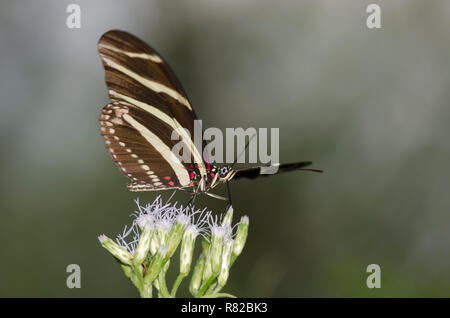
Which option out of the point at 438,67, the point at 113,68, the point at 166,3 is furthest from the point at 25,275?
the point at 438,67

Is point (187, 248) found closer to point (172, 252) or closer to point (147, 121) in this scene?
point (172, 252)

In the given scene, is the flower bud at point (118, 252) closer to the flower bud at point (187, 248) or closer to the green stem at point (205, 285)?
the flower bud at point (187, 248)

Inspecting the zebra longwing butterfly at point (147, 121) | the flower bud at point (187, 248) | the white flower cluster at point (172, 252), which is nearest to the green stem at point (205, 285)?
the white flower cluster at point (172, 252)

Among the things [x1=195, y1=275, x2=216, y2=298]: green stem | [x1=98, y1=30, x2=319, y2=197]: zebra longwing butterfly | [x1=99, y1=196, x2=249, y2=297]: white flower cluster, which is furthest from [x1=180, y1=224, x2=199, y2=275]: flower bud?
[x1=98, y1=30, x2=319, y2=197]: zebra longwing butterfly

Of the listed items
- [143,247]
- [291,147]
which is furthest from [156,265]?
[291,147]
